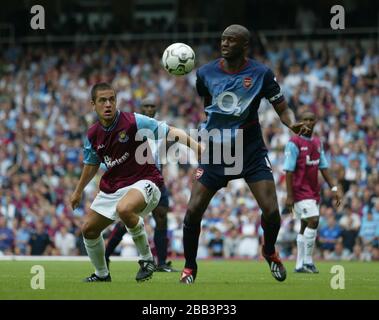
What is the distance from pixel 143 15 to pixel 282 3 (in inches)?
212

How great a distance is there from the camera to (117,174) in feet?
37.0

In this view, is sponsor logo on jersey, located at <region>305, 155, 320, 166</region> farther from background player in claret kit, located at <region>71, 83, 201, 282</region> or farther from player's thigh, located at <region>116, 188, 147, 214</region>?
player's thigh, located at <region>116, 188, 147, 214</region>

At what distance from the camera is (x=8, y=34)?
32562mm

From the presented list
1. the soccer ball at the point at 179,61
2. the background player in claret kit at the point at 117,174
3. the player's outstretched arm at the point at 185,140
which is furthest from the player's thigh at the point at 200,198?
the soccer ball at the point at 179,61

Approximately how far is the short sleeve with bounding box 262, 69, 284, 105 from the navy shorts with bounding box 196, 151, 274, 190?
26.3 inches

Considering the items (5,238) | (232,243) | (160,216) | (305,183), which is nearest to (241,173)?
(160,216)

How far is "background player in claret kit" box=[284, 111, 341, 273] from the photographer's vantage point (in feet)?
49.2

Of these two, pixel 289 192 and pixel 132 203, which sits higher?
pixel 132 203

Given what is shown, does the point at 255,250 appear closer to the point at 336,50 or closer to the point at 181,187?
the point at 181,187

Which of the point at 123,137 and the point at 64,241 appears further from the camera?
the point at 64,241

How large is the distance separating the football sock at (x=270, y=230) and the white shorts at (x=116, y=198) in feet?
4.43

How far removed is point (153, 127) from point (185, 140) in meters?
A: 0.57

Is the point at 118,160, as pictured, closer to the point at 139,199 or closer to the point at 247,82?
the point at 139,199

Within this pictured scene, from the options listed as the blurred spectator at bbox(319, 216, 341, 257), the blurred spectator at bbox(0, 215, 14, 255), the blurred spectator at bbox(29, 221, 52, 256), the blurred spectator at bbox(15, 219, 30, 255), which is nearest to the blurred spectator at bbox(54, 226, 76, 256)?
the blurred spectator at bbox(29, 221, 52, 256)
